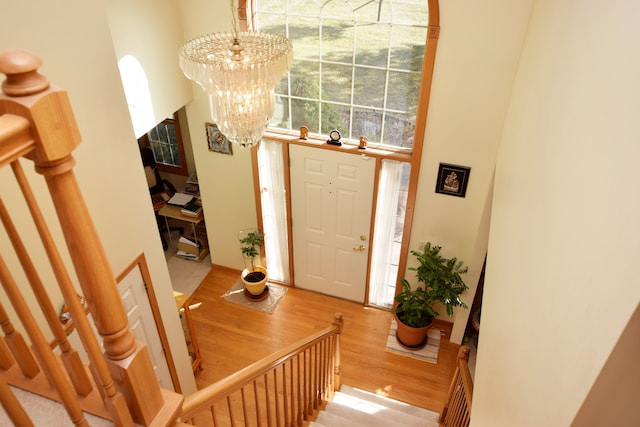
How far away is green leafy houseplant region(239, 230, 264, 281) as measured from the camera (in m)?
5.83

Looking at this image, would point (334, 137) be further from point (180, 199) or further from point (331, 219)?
A: point (180, 199)

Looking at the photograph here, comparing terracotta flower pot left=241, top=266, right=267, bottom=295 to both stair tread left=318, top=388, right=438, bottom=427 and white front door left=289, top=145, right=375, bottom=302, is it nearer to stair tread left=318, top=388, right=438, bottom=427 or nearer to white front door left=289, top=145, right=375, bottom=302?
white front door left=289, top=145, right=375, bottom=302

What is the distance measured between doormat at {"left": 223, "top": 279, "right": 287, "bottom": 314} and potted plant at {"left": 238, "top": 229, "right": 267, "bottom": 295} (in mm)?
134

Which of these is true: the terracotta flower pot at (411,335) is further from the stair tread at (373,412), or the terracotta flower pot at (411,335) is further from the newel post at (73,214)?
the newel post at (73,214)

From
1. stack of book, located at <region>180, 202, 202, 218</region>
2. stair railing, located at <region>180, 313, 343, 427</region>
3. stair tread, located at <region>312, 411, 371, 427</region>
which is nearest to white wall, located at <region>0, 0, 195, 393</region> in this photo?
stair railing, located at <region>180, 313, 343, 427</region>

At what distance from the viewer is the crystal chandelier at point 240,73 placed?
2928 mm

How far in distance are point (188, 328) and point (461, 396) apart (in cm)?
290

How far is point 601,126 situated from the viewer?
1.84 m

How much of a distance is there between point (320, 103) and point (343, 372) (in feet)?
9.47

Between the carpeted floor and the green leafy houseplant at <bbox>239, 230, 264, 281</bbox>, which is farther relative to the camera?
the carpeted floor

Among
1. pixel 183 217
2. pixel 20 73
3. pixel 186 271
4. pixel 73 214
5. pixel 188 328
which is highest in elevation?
pixel 20 73

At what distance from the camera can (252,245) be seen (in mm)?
6016

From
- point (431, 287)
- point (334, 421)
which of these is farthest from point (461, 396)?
point (431, 287)

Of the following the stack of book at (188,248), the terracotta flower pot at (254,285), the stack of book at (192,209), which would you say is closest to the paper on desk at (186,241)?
the stack of book at (188,248)
